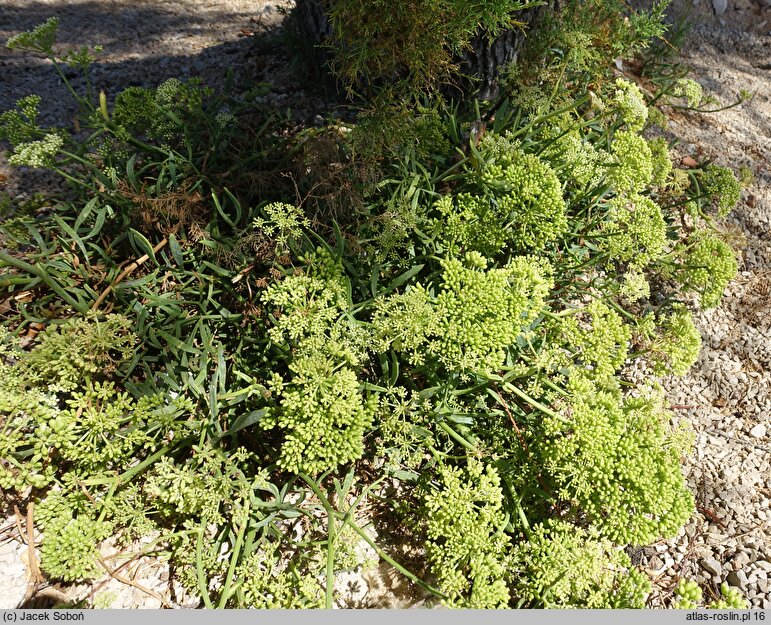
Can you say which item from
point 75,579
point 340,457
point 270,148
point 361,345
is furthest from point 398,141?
point 75,579

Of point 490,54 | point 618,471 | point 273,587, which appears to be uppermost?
point 490,54

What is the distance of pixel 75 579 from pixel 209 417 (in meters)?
0.71

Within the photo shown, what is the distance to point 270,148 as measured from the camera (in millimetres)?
2621

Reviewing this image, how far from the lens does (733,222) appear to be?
3320 millimetres

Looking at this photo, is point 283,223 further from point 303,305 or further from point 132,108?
point 132,108

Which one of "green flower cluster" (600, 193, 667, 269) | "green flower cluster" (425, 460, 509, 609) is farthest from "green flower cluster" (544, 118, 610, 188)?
"green flower cluster" (425, 460, 509, 609)

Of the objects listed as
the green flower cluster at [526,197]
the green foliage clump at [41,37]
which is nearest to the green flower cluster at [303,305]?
the green flower cluster at [526,197]

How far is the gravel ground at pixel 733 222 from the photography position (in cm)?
201

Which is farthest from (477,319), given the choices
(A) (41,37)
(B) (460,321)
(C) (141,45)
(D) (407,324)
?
(C) (141,45)

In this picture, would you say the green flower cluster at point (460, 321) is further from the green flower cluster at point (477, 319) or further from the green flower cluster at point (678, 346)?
the green flower cluster at point (678, 346)

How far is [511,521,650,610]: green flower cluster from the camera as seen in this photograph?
1.79 m

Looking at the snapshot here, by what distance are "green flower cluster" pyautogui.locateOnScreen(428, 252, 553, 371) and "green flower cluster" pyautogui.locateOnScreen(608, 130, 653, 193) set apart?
876mm

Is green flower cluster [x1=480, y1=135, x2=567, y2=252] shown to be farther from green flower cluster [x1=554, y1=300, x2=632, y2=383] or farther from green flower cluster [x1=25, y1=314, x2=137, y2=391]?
green flower cluster [x1=25, y1=314, x2=137, y2=391]

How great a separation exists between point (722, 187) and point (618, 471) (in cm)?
195
